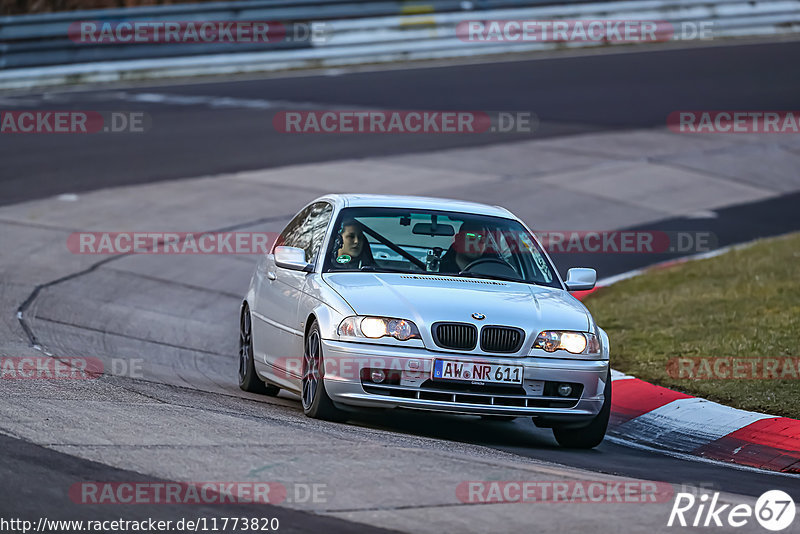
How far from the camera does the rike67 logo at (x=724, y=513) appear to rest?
227 inches

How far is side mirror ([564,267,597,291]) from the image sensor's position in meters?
9.12

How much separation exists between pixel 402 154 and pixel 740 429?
12.5 metres

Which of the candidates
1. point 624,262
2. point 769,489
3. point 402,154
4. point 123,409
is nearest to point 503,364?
point 769,489

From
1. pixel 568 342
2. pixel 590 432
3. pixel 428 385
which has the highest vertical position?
pixel 568 342

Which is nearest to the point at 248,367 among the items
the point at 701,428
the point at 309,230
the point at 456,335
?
the point at 309,230

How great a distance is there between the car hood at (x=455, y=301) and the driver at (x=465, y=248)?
0.26 m

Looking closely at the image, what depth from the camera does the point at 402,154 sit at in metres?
20.7

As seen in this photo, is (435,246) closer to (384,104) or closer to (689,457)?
(689,457)

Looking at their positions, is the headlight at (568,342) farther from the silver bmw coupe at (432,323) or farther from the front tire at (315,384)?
the front tire at (315,384)

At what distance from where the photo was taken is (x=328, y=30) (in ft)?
92.6

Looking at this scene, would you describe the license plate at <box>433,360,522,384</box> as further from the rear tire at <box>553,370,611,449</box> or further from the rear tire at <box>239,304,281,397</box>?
the rear tire at <box>239,304,281,397</box>

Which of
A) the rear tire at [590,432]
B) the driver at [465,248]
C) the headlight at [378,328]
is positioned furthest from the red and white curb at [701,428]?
the headlight at [378,328]

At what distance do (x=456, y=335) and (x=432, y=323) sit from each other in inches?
6.5

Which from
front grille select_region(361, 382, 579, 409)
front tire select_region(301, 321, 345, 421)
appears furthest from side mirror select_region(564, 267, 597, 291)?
front tire select_region(301, 321, 345, 421)
